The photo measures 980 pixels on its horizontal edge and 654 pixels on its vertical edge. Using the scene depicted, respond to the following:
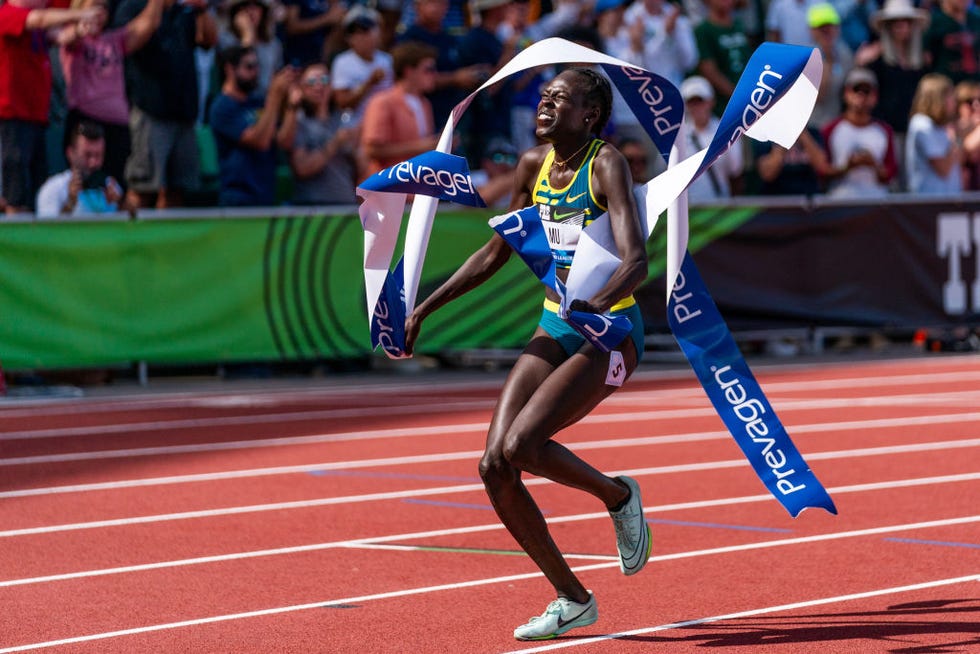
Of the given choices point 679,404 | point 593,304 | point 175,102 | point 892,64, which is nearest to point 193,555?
point 593,304

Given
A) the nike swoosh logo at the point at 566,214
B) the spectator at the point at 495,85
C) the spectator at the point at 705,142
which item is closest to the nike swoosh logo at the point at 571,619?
the nike swoosh logo at the point at 566,214

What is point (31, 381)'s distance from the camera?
14672 millimetres

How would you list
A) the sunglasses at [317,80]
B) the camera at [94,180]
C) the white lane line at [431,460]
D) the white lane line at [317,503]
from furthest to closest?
the sunglasses at [317,80] < the camera at [94,180] < the white lane line at [431,460] < the white lane line at [317,503]

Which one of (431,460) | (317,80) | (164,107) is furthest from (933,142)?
(431,460)

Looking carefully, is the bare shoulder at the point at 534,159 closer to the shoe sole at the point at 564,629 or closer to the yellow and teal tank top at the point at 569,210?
the yellow and teal tank top at the point at 569,210

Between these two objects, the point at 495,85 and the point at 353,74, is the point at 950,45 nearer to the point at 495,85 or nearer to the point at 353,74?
the point at 495,85

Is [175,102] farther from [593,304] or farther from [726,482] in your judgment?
[593,304]

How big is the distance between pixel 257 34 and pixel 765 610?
35.0ft

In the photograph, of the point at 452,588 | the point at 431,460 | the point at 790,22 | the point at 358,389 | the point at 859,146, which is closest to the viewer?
the point at 452,588

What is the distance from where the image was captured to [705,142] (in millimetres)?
16719

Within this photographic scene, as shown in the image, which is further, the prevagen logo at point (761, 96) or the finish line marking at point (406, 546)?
the finish line marking at point (406, 546)

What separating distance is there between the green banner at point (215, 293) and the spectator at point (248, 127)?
1.78ft

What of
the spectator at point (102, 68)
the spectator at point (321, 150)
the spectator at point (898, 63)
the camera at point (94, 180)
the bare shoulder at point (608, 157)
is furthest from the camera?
the spectator at point (898, 63)

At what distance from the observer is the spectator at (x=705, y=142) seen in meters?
16.7
